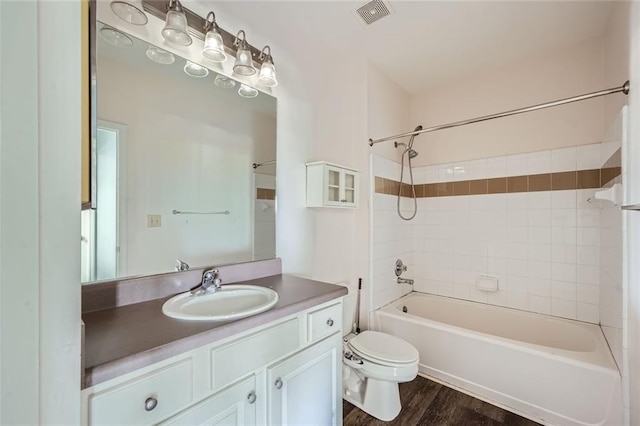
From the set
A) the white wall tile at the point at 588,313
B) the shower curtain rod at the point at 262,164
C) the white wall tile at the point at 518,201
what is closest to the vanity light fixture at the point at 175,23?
the shower curtain rod at the point at 262,164

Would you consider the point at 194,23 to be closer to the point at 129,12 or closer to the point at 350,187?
the point at 129,12

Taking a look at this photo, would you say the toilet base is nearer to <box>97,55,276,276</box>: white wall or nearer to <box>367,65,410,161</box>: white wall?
<box>97,55,276,276</box>: white wall


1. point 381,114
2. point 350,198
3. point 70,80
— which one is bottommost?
point 350,198

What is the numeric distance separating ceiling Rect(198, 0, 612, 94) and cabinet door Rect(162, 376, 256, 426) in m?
1.72

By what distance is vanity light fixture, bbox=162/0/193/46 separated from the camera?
3.83 ft

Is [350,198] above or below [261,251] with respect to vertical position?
above

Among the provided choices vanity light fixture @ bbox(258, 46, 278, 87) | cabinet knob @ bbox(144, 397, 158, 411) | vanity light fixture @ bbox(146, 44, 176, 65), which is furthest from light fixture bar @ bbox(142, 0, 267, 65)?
cabinet knob @ bbox(144, 397, 158, 411)

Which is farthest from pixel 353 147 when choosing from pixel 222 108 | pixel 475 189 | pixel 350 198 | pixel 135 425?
pixel 135 425

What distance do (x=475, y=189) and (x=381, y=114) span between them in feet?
3.77

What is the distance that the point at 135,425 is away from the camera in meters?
0.70

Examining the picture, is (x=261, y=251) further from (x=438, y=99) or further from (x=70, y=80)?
(x=438, y=99)

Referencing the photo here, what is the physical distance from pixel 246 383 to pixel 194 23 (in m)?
1.61

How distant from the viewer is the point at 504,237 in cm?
241

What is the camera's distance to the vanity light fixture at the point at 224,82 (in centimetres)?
143
